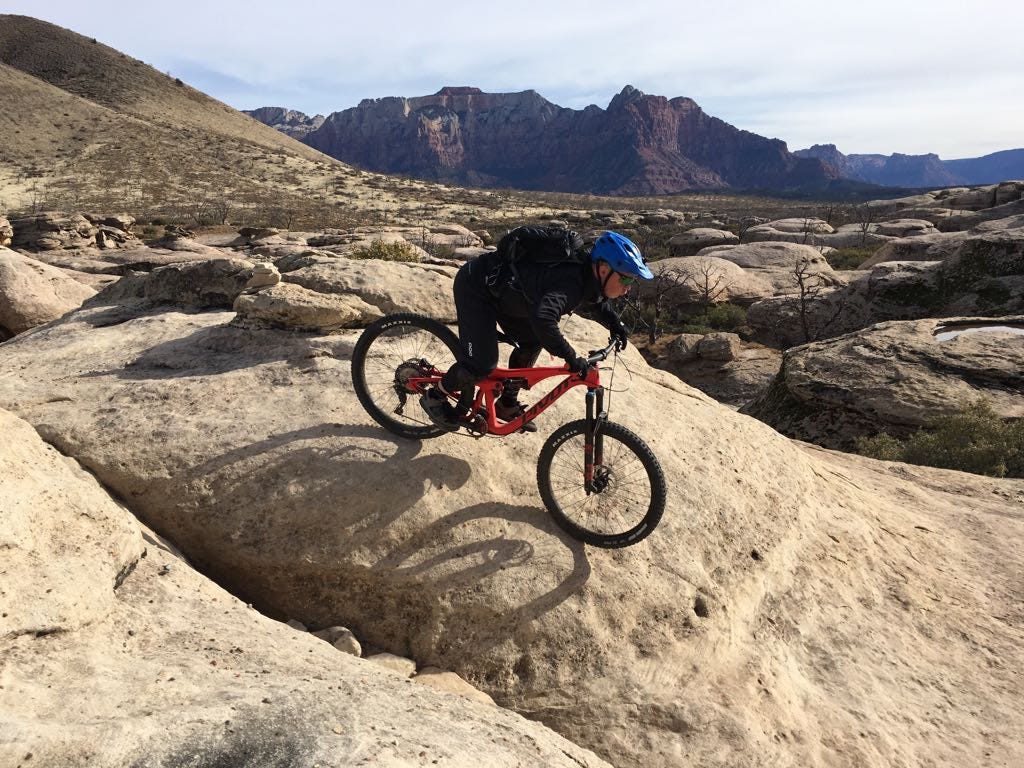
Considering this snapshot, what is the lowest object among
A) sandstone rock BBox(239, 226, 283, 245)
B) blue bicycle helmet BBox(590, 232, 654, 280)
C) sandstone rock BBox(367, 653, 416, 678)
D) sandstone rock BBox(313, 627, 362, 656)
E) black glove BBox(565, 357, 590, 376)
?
sandstone rock BBox(367, 653, 416, 678)

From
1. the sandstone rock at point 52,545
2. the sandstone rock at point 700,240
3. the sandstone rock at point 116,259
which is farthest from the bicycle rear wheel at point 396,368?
the sandstone rock at point 700,240

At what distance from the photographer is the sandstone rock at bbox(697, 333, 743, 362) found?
770 inches

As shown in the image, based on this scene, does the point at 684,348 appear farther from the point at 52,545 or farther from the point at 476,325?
the point at 52,545

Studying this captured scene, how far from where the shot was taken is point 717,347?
1955 centimetres

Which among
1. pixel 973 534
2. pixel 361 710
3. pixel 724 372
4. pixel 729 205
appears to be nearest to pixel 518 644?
pixel 361 710

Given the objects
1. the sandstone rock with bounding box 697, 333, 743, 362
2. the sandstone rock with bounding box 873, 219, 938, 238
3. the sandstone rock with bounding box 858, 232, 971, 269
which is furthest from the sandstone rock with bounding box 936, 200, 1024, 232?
the sandstone rock with bounding box 697, 333, 743, 362

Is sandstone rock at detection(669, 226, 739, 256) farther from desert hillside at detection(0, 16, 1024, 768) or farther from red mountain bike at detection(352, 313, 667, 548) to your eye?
red mountain bike at detection(352, 313, 667, 548)

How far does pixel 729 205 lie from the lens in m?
99.9

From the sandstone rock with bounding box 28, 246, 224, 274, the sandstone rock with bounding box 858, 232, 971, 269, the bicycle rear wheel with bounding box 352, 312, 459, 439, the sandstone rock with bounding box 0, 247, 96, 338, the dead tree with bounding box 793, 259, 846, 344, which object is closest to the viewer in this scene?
the bicycle rear wheel with bounding box 352, 312, 459, 439

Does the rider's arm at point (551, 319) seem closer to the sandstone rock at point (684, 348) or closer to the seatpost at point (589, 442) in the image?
the seatpost at point (589, 442)

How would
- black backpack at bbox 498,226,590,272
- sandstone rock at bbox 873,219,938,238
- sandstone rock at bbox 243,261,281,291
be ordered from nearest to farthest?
black backpack at bbox 498,226,590,272
sandstone rock at bbox 243,261,281,291
sandstone rock at bbox 873,219,938,238

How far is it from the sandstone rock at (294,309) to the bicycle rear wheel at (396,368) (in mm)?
901

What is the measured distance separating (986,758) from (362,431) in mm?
5055

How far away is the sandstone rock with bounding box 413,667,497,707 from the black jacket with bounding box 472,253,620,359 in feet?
7.46
